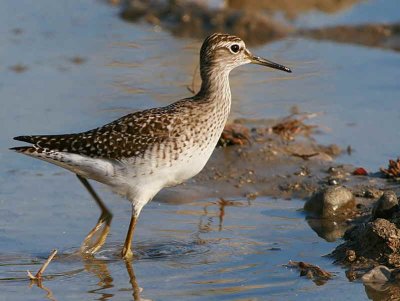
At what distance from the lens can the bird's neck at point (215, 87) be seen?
10195mm

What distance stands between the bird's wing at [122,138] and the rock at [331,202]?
1.82 meters

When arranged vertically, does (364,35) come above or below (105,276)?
above

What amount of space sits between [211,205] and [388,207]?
227 cm

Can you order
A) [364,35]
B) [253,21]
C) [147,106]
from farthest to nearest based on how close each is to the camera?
[253,21] → [364,35] → [147,106]

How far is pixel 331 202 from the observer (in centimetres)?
1060

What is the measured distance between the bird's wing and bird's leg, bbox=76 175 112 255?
Answer: 2.41 ft

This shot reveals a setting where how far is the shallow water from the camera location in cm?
902

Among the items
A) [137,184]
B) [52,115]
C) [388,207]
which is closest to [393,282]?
[388,207]

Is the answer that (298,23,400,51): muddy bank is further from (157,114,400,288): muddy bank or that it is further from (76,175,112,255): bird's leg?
(76,175,112,255): bird's leg

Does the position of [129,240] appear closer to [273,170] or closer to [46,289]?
[46,289]

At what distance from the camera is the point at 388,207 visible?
9398mm

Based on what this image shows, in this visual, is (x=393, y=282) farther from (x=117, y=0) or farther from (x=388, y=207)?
(x=117, y=0)

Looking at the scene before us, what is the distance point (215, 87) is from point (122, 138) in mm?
1145

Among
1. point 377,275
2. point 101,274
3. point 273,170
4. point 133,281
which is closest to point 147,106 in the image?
point 273,170
